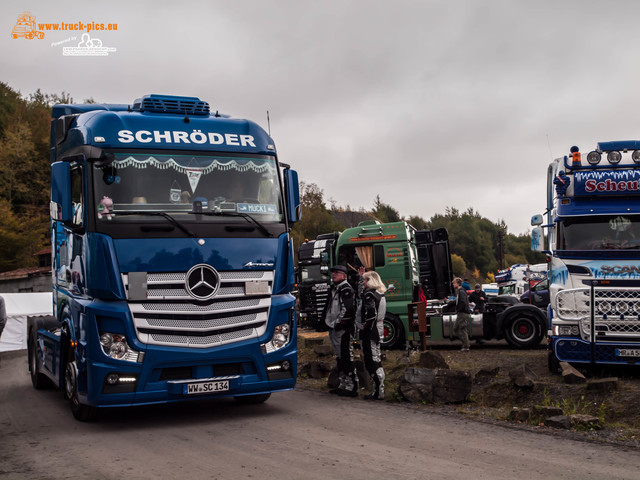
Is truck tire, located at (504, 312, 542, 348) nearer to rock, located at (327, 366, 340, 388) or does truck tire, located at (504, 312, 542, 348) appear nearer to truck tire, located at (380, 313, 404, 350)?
truck tire, located at (380, 313, 404, 350)

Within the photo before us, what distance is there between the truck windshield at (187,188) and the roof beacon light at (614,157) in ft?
21.5

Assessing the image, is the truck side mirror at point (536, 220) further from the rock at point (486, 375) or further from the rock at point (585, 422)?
the rock at point (585, 422)

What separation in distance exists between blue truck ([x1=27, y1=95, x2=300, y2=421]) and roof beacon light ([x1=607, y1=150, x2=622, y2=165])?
6.28m

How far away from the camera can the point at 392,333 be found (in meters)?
18.4

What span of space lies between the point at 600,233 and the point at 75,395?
8932 mm

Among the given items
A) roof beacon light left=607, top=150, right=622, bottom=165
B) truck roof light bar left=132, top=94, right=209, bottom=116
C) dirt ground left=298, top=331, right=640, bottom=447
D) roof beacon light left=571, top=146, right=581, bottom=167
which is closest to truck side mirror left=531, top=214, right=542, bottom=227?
roof beacon light left=571, top=146, right=581, bottom=167

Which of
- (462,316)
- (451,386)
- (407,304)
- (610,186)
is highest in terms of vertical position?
(610,186)

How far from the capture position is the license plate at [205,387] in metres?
8.23

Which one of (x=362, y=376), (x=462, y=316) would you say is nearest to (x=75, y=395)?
(x=362, y=376)

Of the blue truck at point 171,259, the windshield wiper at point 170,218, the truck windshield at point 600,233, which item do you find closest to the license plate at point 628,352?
the truck windshield at point 600,233

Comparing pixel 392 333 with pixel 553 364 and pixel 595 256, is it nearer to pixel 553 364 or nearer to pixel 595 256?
pixel 553 364

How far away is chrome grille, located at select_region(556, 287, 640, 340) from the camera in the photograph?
1132 cm

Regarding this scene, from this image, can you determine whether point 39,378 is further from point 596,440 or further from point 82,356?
point 596,440

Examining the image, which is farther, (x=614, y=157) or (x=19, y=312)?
(x=19, y=312)
